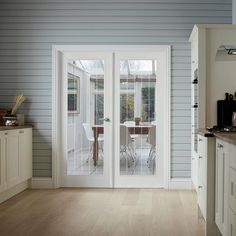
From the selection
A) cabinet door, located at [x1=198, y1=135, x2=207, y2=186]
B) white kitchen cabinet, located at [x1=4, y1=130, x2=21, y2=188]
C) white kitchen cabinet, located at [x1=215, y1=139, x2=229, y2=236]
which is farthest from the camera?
white kitchen cabinet, located at [x1=4, y1=130, x2=21, y2=188]

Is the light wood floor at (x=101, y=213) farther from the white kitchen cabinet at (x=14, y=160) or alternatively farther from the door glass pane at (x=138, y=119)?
the door glass pane at (x=138, y=119)

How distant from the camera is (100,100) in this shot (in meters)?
5.84

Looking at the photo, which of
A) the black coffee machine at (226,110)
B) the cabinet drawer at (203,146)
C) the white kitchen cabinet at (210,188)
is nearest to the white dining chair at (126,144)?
the black coffee machine at (226,110)

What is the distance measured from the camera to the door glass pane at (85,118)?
5.84 metres

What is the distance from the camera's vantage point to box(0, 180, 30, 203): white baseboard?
4.88 meters

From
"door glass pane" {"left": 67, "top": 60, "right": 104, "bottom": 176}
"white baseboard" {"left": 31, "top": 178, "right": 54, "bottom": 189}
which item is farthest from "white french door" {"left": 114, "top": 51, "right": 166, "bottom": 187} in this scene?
"white baseboard" {"left": 31, "top": 178, "right": 54, "bottom": 189}

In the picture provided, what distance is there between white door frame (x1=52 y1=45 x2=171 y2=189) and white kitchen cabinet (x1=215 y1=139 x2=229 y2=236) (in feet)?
8.00

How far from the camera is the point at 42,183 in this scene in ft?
19.0

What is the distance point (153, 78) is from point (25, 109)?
1.90 m

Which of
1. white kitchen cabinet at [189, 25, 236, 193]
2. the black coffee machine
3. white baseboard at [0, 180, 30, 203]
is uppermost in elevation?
white kitchen cabinet at [189, 25, 236, 193]

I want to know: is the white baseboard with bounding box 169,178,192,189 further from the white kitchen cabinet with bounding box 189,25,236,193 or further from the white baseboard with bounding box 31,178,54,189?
the white baseboard with bounding box 31,178,54,189

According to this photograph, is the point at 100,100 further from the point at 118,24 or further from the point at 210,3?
the point at 210,3

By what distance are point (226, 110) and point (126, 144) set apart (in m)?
1.77

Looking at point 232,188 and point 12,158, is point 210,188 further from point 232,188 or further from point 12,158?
point 12,158
